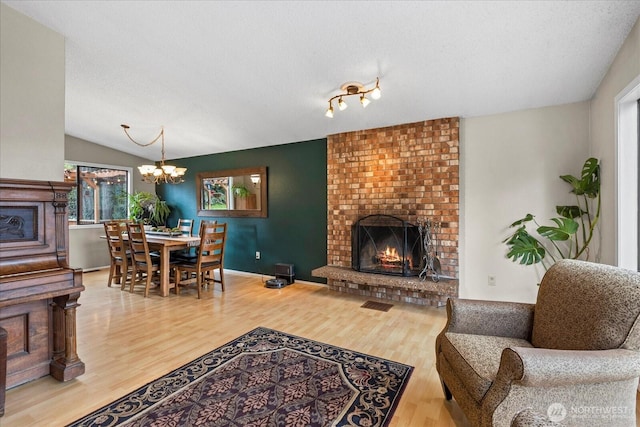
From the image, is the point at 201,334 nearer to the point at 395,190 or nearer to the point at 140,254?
the point at 140,254

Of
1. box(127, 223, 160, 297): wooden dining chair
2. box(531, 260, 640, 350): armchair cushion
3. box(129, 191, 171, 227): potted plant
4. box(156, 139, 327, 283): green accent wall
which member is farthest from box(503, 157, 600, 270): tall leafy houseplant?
box(129, 191, 171, 227): potted plant

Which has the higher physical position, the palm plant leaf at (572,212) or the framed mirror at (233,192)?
the framed mirror at (233,192)

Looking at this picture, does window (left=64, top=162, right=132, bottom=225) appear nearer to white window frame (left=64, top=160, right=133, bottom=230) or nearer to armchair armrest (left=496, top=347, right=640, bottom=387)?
white window frame (left=64, top=160, right=133, bottom=230)

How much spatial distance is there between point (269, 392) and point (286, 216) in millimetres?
3300

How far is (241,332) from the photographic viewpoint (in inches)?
116

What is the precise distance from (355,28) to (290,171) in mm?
2939

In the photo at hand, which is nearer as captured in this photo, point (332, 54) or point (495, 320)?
point (495, 320)

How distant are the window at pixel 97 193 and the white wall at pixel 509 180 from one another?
648 centimetres

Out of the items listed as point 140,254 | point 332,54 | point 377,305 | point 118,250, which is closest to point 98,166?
point 118,250

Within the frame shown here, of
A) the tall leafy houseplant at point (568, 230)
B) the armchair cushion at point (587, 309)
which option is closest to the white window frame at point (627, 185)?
the tall leafy houseplant at point (568, 230)

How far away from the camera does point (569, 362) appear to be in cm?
121

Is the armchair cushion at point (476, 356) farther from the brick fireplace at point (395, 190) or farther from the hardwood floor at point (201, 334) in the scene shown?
the brick fireplace at point (395, 190)

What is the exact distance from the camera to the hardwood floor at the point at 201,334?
188cm

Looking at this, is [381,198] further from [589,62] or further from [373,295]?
[589,62]
